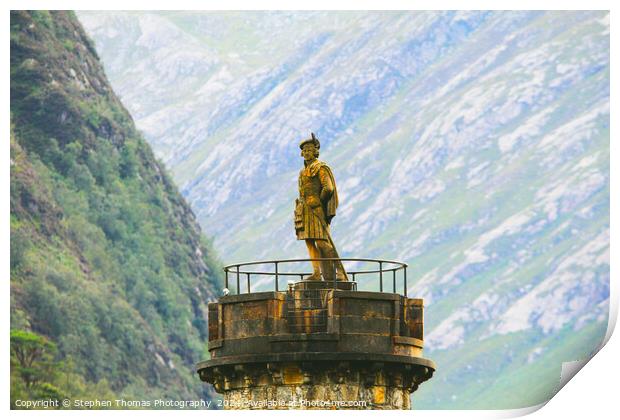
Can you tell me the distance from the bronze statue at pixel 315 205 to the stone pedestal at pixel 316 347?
1.65 meters

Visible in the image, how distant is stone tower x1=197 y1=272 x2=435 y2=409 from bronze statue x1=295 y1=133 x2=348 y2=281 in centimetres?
142

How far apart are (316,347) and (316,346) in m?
0.04

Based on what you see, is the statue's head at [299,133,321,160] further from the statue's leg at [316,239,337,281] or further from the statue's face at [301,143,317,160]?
the statue's leg at [316,239,337,281]

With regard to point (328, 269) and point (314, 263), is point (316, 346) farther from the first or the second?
point (314, 263)

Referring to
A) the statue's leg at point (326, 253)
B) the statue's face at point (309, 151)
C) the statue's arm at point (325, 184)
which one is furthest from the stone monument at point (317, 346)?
the statue's face at point (309, 151)

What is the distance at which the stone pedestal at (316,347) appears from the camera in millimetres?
42406

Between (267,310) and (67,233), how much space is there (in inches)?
6051

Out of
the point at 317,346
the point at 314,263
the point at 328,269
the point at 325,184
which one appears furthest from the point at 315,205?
the point at 317,346

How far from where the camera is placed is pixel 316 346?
139ft

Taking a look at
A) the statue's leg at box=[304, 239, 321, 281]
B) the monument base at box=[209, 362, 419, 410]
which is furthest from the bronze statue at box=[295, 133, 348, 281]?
the monument base at box=[209, 362, 419, 410]

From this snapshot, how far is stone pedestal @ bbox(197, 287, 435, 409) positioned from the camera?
139ft

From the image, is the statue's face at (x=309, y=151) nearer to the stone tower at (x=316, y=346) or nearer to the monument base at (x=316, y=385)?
the stone tower at (x=316, y=346)
